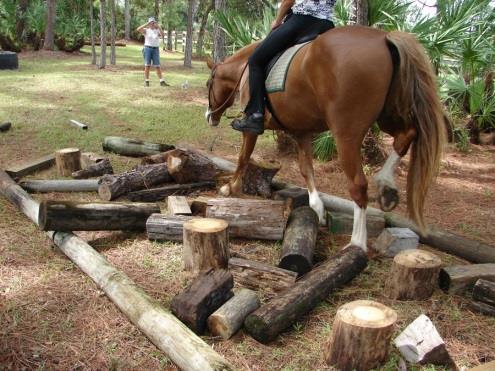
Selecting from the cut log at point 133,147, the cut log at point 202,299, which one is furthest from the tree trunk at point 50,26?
the cut log at point 202,299

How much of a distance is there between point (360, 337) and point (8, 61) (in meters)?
17.4

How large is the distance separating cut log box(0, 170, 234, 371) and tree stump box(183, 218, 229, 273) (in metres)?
0.57

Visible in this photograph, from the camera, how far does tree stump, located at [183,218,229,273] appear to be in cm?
361

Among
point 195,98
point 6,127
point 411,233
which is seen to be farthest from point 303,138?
point 195,98

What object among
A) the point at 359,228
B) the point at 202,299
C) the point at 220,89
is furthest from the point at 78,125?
the point at 202,299

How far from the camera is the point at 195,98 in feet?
40.7

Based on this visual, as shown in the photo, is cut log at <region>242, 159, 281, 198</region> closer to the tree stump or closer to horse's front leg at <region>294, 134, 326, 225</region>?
horse's front leg at <region>294, 134, 326, 225</region>

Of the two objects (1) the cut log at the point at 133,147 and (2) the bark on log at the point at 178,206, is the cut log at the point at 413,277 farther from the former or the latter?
(1) the cut log at the point at 133,147

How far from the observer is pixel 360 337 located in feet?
8.38

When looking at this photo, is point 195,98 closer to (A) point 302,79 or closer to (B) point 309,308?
(A) point 302,79

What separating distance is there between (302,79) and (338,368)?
2418 mm

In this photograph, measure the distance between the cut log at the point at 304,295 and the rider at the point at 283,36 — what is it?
172 cm

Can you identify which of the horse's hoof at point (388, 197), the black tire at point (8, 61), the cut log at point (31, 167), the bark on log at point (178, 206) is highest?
the black tire at point (8, 61)

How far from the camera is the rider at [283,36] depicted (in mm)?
4254
